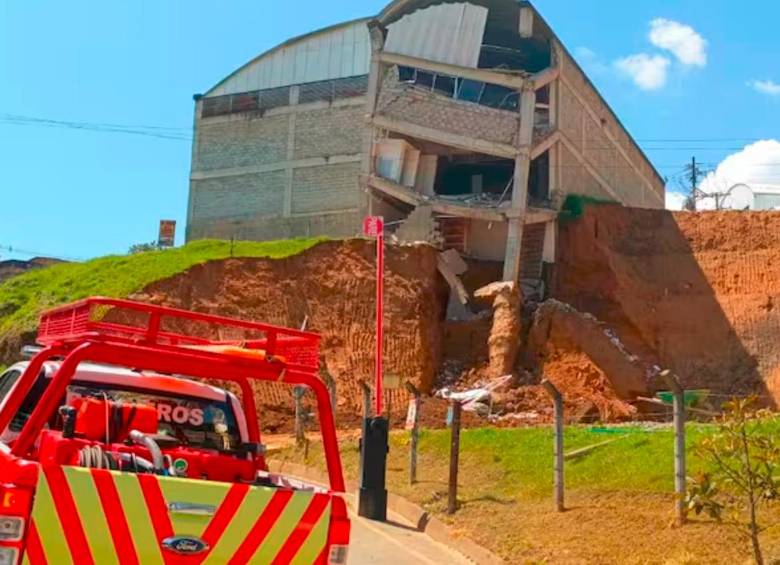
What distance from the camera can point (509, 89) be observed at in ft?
111

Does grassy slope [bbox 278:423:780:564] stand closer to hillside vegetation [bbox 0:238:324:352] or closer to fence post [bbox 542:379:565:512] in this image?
fence post [bbox 542:379:565:512]

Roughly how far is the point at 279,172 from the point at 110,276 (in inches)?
348

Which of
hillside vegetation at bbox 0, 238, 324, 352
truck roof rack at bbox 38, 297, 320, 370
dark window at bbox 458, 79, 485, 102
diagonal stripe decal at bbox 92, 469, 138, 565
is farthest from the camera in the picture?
dark window at bbox 458, 79, 485, 102

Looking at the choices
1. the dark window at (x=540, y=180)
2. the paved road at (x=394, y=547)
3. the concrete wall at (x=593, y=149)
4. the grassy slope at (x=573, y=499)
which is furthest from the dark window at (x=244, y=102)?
the paved road at (x=394, y=547)

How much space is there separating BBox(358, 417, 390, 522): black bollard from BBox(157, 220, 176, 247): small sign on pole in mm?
31148

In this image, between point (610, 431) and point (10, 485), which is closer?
point (10, 485)

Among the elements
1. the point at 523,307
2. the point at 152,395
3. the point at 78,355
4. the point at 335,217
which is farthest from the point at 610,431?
the point at 335,217

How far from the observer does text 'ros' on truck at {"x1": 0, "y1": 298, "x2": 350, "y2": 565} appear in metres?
4.14

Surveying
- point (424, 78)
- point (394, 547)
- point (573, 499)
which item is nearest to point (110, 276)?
point (424, 78)

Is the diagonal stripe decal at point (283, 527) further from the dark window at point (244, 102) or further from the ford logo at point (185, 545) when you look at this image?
the dark window at point (244, 102)

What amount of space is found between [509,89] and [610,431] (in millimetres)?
20845

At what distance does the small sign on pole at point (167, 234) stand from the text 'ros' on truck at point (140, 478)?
37340 millimetres

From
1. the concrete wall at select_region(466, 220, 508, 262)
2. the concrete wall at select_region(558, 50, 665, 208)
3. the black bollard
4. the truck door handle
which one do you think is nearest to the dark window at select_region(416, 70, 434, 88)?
the concrete wall at select_region(558, 50, 665, 208)

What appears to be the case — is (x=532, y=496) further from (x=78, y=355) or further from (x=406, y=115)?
(x=406, y=115)
